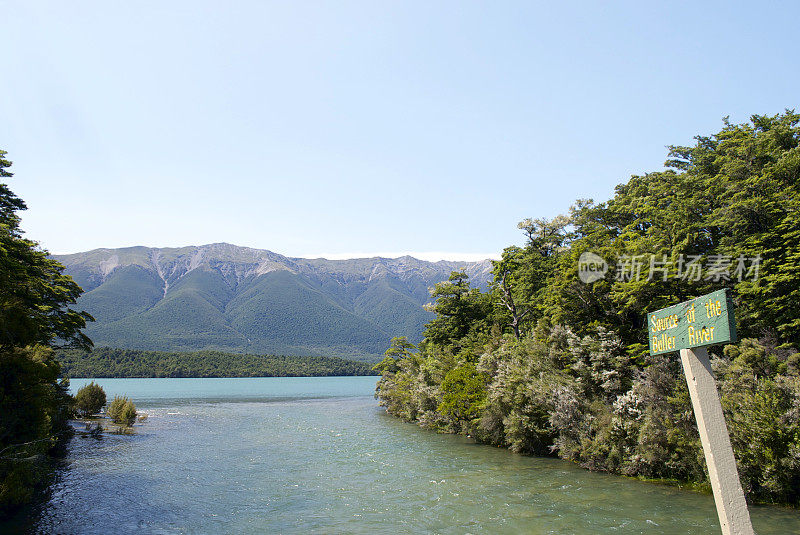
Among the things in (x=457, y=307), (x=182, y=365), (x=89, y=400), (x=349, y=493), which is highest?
(x=457, y=307)

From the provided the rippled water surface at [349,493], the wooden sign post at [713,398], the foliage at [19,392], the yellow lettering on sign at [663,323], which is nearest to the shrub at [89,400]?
the rippled water surface at [349,493]

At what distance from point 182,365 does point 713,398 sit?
176 metres

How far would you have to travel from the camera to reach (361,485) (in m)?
22.1

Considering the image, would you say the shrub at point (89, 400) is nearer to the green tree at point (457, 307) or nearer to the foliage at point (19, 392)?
the foliage at point (19, 392)

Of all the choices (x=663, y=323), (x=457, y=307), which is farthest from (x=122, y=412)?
(x=663, y=323)

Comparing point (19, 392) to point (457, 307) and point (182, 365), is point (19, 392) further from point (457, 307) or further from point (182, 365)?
point (182, 365)

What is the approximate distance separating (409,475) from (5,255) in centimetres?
2071

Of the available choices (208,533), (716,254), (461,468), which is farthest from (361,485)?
(716,254)

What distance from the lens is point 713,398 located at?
6.91m

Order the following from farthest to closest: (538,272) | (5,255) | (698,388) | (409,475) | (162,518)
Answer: (538,272)
(409,475)
(5,255)
(162,518)
(698,388)

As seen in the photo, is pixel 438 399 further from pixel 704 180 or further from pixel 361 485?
pixel 704 180

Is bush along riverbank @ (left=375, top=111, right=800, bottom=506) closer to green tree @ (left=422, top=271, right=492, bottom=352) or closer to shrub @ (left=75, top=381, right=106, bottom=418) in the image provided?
green tree @ (left=422, top=271, right=492, bottom=352)

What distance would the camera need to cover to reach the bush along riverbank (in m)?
17.0

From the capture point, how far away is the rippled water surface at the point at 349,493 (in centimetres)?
1578
